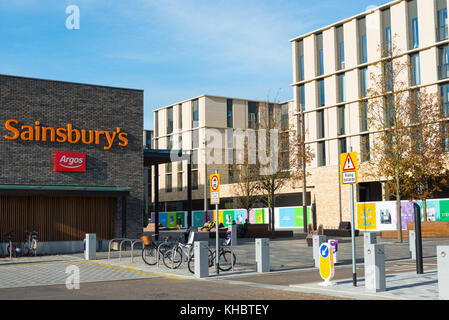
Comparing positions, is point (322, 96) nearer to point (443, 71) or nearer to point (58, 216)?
point (443, 71)

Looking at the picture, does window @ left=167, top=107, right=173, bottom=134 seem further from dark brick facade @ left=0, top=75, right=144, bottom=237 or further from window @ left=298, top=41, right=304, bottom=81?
dark brick facade @ left=0, top=75, right=144, bottom=237

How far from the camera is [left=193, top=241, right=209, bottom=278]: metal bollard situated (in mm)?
15578

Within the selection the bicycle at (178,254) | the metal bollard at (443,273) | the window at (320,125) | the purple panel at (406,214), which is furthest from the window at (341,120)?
the metal bollard at (443,273)

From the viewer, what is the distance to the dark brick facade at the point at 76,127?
24844mm

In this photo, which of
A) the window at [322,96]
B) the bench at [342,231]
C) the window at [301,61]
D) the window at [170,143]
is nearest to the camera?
the bench at [342,231]

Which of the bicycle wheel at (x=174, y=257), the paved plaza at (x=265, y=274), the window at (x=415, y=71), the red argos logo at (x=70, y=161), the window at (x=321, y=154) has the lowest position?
the paved plaza at (x=265, y=274)

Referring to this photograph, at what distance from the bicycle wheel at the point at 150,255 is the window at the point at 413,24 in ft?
118

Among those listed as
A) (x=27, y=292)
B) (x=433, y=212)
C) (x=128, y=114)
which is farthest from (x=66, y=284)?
(x=433, y=212)

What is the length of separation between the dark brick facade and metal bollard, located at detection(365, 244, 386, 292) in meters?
17.4

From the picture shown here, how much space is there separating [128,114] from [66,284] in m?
14.8

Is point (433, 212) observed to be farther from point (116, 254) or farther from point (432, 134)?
point (116, 254)

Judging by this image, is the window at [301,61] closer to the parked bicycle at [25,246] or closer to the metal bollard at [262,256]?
the parked bicycle at [25,246]

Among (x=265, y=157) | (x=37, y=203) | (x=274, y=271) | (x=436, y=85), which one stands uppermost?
(x=436, y=85)
